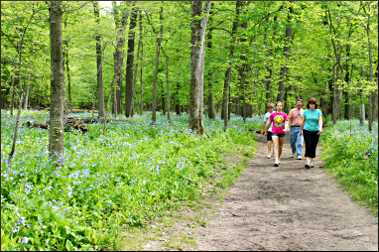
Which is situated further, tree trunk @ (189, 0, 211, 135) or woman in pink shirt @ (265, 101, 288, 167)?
tree trunk @ (189, 0, 211, 135)

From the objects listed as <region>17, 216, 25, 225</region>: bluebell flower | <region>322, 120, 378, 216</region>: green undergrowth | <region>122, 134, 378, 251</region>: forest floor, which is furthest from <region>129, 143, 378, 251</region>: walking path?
<region>17, 216, 25, 225</region>: bluebell flower

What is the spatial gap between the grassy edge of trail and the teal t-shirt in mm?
3147

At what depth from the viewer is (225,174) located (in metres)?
10.7

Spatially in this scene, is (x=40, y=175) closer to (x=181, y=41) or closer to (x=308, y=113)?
(x=308, y=113)

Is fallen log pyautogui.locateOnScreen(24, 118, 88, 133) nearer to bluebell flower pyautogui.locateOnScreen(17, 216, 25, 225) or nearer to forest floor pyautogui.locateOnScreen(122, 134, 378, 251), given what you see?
forest floor pyautogui.locateOnScreen(122, 134, 378, 251)

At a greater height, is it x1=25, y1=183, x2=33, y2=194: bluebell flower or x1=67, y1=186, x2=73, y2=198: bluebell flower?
x1=25, y1=183, x2=33, y2=194: bluebell flower

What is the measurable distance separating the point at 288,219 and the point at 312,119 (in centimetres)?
574

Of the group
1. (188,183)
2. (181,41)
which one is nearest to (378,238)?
(188,183)

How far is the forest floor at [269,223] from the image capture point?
576cm

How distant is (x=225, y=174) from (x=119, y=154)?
3.07 m

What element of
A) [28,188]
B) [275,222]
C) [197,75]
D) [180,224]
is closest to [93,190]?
[28,188]

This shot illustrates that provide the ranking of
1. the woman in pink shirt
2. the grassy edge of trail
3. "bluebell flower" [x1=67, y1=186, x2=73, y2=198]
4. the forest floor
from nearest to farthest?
the grassy edge of trail, the forest floor, "bluebell flower" [x1=67, y1=186, x2=73, y2=198], the woman in pink shirt

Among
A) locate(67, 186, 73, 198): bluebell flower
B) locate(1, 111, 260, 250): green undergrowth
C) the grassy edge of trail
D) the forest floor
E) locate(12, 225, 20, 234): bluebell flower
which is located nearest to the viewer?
locate(12, 225, 20, 234): bluebell flower

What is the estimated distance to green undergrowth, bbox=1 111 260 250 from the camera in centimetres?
507
